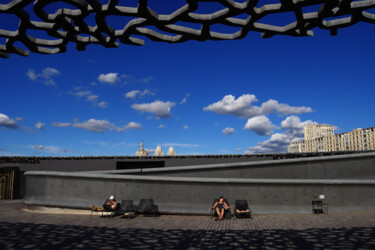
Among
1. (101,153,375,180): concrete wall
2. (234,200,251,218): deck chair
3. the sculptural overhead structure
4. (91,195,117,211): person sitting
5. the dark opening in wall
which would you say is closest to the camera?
the sculptural overhead structure

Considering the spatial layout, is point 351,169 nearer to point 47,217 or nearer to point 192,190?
point 192,190

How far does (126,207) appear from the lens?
14156 millimetres

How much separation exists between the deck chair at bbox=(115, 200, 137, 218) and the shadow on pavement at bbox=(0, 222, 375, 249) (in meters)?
2.68

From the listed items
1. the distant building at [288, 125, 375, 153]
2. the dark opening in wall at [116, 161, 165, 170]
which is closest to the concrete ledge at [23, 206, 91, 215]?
the dark opening in wall at [116, 161, 165, 170]

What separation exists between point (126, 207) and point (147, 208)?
1030mm

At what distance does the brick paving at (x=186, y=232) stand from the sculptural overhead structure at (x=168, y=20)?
5.86m

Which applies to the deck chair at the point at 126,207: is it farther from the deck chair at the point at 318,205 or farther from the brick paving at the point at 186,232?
the deck chair at the point at 318,205

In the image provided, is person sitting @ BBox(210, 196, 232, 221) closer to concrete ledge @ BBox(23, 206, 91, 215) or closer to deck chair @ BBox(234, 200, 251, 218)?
deck chair @ BBox(234, 200, 251, 218)

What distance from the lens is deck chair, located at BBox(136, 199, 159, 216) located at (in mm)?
14375

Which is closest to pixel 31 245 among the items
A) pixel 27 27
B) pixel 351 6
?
pixel 27 27

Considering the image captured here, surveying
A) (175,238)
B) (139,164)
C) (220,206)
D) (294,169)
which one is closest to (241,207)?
(220,206)

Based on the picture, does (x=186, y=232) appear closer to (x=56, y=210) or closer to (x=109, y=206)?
(x=109, y=206)

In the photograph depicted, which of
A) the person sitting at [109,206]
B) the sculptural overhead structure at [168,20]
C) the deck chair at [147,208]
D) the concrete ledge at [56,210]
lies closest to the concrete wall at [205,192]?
the concrete ledge at [56,210]

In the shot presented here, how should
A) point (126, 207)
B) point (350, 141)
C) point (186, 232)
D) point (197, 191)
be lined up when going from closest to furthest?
point (186, 232), point (126, 207), point (197, 191), point (350, 141)
